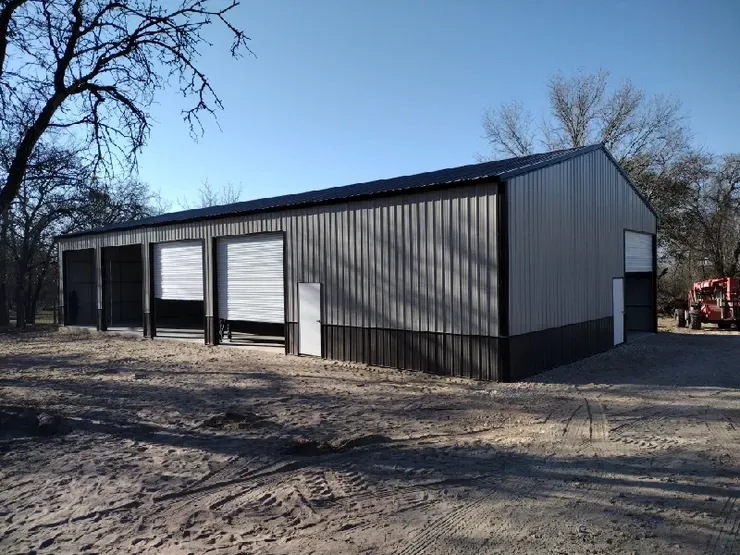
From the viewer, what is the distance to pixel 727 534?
→ 4.22 m

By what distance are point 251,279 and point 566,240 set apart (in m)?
9.06

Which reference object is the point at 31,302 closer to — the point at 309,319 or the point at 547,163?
the point at 309,319

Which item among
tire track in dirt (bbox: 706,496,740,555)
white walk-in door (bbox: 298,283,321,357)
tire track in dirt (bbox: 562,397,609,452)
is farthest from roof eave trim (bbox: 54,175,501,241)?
tire track in dirt (bbox: 706,496,740,555)

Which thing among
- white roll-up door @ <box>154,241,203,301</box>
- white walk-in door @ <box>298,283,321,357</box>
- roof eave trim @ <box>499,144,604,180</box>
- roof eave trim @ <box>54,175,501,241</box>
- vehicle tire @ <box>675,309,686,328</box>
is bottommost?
vehicle tire @ <box>675,309,686,328</box>

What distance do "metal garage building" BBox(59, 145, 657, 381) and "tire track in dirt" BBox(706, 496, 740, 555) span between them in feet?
21.3

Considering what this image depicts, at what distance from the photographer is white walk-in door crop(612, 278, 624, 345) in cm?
1688

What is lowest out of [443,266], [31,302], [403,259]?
[31,302]

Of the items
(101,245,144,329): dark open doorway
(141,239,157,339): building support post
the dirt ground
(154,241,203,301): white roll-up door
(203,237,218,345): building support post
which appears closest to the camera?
the dirt ground

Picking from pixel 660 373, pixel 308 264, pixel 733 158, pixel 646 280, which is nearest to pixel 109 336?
pixel 308 264

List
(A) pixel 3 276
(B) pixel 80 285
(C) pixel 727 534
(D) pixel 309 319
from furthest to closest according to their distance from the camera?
1. (A) pixel 3 276
2. (B) pixel 80 285
3. (D) pixel 309 319
4. (C) pixel 727 534

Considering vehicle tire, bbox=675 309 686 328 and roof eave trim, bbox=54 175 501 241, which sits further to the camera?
vehicle tire, bbox=675 309 686 328

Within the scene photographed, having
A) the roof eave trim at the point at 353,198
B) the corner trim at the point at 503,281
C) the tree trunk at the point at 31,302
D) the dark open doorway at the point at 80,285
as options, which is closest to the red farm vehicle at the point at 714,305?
the corner trim at the point at 503,281

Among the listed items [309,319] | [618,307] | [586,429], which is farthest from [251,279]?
[586,429]

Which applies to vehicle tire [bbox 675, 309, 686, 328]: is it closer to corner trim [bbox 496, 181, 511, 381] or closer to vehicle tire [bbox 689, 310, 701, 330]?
vehicle tire [bbox 689, 310, 701, 330]
